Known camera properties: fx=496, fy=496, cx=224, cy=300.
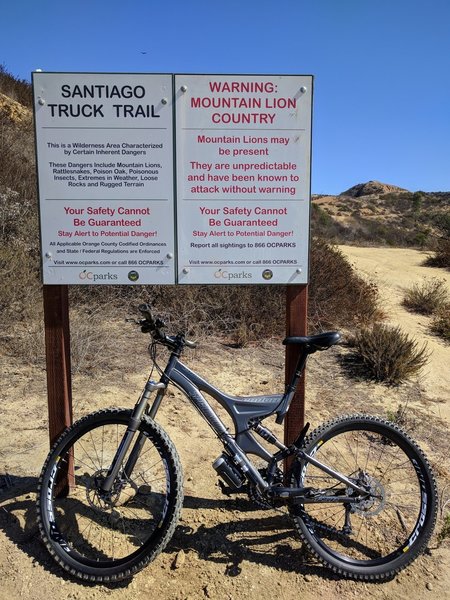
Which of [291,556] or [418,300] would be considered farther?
[418,300]

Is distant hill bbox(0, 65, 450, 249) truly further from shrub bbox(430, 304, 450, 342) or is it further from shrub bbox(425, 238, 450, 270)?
shrub bbox(430, 304, 450, 342)

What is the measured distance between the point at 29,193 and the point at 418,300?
7241 millimetres

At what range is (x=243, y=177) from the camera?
106 inches

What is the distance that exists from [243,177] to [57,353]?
4.83 feet

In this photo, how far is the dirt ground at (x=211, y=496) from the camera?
2.43m

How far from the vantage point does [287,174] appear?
271cm

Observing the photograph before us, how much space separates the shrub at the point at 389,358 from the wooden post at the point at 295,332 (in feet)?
9.06

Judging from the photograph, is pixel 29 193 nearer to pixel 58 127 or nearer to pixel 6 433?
pixel 6 433

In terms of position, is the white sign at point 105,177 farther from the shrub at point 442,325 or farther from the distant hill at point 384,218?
the distant hill at point 384,218

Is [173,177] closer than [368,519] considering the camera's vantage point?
Yes

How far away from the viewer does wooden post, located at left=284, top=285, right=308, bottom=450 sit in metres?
2.87

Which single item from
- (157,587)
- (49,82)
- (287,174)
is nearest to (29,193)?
(49,82)

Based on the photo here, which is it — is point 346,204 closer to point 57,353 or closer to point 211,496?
point 211,496

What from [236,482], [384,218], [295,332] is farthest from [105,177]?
[384,218]
